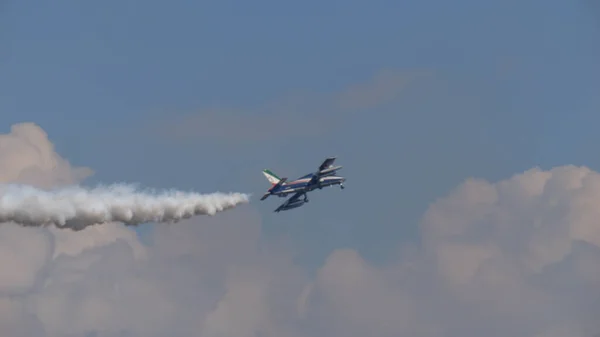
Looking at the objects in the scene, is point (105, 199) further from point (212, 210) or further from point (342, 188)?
point (342, 188)

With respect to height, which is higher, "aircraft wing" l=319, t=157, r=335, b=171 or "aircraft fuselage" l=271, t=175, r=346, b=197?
"aircraft wing" l=319, t=157, r=335, b=171

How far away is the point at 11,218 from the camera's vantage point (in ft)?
474

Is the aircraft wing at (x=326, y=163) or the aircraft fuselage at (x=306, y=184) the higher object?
the aircraft wing at (x=326, y=163)

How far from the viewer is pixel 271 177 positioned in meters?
175

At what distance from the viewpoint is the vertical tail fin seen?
175 meters

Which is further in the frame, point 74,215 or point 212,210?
point 212,210

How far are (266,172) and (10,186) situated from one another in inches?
1490

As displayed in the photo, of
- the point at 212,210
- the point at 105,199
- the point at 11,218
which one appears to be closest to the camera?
the point at 11,218

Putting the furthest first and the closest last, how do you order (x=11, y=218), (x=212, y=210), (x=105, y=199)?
(x=212, y=210), (x=105, y=199), (x=11, y=218)

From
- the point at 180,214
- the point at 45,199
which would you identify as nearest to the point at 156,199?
the point at 180,214

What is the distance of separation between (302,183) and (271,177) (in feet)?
16.7

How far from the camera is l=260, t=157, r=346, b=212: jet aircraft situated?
17012 cm

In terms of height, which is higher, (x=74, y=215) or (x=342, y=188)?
(x=342, y=188)

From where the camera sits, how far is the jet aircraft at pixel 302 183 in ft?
558
